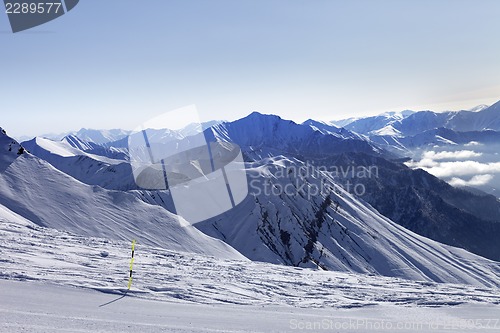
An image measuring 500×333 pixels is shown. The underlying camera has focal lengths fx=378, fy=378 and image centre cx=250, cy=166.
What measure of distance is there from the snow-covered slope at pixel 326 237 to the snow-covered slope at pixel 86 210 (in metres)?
23.6

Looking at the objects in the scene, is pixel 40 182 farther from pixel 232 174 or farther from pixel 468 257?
pixel 468 257

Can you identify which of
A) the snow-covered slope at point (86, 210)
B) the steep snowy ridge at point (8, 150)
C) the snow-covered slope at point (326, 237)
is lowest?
the snow-covered slope at point (326, 237)

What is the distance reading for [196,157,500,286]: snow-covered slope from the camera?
77812mm

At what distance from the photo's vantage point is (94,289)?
13.9 m

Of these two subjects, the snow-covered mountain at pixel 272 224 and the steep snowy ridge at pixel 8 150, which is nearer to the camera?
the snow-covered mountain at pixel 272 224

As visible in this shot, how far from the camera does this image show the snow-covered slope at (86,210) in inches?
1767

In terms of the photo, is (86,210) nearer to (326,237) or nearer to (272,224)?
(272,224)

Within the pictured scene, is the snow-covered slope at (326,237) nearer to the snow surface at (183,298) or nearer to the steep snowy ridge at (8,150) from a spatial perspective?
the steep snowy ridge at (8,150)

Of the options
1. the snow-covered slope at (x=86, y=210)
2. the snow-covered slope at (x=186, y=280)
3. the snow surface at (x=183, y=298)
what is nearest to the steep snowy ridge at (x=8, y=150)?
the snow-covered slope at (x=86, y=210)

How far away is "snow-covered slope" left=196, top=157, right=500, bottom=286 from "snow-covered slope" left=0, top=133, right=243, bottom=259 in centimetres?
2362

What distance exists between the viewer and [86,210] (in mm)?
49812

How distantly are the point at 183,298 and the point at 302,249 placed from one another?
67.6m

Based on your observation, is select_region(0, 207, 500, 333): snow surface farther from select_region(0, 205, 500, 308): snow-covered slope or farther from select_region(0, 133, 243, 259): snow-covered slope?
select_region(0, 133, 243, 259): snow-covered slope

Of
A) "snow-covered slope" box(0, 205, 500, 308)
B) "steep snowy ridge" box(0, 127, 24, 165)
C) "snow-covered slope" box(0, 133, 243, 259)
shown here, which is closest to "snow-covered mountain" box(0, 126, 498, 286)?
"snow-covered slope" box(0, 133, 243, 259)
